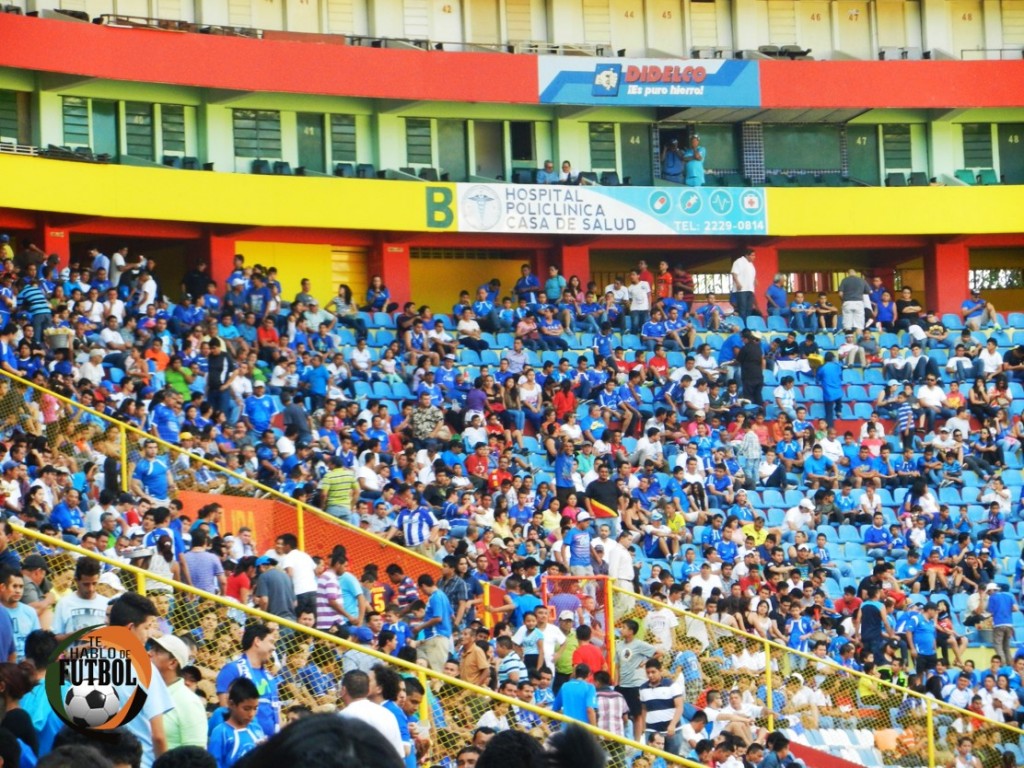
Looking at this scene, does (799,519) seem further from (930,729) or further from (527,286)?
(527,286)

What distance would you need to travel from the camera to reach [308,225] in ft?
93.0

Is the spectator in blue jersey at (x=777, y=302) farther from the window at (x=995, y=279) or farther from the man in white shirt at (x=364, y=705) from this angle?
the man in white shirt at (x=364, y=705)

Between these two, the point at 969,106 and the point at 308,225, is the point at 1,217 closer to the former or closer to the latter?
the point at 308,225

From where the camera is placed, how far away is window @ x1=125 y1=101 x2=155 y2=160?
27875 mm

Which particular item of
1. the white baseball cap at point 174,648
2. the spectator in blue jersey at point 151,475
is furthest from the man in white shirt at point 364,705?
the spectator in blue jersey at point 151,475

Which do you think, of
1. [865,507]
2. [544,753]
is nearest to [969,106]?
[865,507]

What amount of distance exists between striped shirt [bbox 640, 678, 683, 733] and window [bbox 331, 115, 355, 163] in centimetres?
1583

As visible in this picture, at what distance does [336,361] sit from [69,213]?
5351 millimetres

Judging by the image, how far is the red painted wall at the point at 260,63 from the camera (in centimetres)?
2625

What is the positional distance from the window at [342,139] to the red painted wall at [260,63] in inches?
40.5

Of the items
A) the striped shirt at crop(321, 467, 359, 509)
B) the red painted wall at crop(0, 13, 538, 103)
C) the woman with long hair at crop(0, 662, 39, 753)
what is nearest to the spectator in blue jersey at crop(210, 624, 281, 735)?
the woman with long hair at crop(0, 662, 39, 753)

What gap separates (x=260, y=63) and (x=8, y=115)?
3942mm

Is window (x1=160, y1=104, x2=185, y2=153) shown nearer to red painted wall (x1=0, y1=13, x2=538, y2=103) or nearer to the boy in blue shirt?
red painted wall (x1=0, y1=13, x2=538, y2=103)

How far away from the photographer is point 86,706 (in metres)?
4.29
